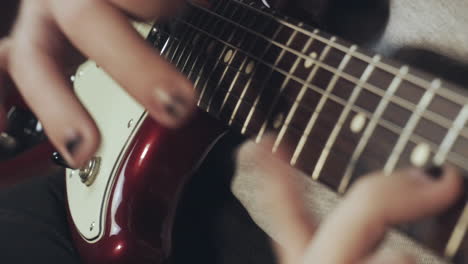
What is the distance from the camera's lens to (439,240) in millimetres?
245

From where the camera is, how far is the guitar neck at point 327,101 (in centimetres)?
25

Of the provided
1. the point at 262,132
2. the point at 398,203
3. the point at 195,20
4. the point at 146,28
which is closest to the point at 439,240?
the point at 398,203

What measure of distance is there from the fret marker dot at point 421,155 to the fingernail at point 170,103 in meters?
0.14

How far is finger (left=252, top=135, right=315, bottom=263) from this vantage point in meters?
0.29

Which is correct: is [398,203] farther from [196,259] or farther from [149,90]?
[196,259]

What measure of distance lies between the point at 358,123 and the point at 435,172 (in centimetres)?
7

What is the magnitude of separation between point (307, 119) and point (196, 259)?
289 millimetres

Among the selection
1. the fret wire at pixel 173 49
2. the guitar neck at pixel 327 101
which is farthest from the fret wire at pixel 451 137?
the fret wire at pixel 173 49

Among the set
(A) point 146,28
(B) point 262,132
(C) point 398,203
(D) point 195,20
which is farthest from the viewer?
(A) point 146,28

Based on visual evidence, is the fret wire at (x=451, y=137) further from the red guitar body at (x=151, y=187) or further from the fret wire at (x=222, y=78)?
the red guitar body at (x=151, y=187)

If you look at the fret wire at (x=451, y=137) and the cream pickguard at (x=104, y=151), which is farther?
the cream pickguard at (x=104, y=151)

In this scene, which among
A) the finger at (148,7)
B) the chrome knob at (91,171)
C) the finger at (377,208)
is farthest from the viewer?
the chrome knob at (91,171)

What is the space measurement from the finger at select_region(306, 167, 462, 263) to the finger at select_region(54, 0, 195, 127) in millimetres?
111

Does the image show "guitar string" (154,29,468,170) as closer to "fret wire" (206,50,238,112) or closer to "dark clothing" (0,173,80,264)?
"fret wire" (206,50,238,112)
